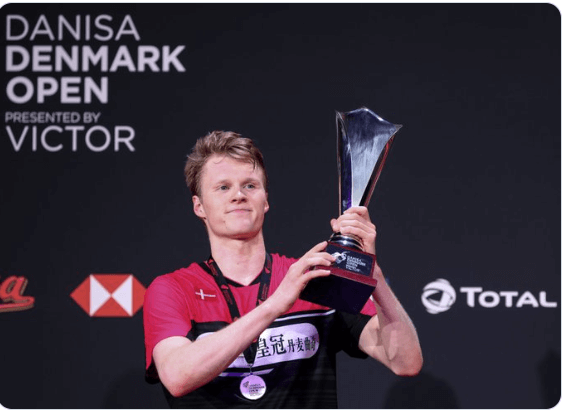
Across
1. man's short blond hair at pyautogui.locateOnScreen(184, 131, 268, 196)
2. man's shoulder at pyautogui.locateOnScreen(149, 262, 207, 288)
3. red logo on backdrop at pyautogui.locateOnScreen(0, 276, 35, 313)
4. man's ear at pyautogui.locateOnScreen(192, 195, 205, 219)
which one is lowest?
red logo on backdrop at pyautogui.locateOnScreen(0, 276, 35, 313)

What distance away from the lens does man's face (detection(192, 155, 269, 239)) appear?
7.42 ft

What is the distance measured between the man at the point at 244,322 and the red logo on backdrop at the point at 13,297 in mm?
1281

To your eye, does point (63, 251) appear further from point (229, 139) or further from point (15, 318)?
point (229, 139)

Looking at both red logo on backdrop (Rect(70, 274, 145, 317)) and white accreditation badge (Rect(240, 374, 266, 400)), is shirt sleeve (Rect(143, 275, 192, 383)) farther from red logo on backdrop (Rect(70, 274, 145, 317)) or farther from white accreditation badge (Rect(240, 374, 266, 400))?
red logo on backdrop (Rect(70, 274, 145, 317))

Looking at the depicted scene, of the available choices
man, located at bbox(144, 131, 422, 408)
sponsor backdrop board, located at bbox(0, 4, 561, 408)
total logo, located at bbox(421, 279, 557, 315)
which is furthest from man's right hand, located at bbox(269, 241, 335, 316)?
total logo, located at bbox(421, 279, 557, 315)

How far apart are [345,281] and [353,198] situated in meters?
0.26

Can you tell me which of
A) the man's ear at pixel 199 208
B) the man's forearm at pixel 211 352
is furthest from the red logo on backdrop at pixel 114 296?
the man's forearm at pixel 211 352

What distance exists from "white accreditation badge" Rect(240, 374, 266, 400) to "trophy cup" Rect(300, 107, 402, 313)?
1.06 feet

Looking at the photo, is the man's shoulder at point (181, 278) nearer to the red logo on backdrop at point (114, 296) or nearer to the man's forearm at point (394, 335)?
the man's forearm at point (394, 335)

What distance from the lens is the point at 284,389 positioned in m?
2.15

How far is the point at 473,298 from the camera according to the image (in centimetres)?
328

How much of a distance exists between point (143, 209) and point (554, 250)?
1.73 metres

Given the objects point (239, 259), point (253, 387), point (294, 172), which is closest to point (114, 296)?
point (294, 172)

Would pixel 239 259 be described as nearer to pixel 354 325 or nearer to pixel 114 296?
pixel 354 325
